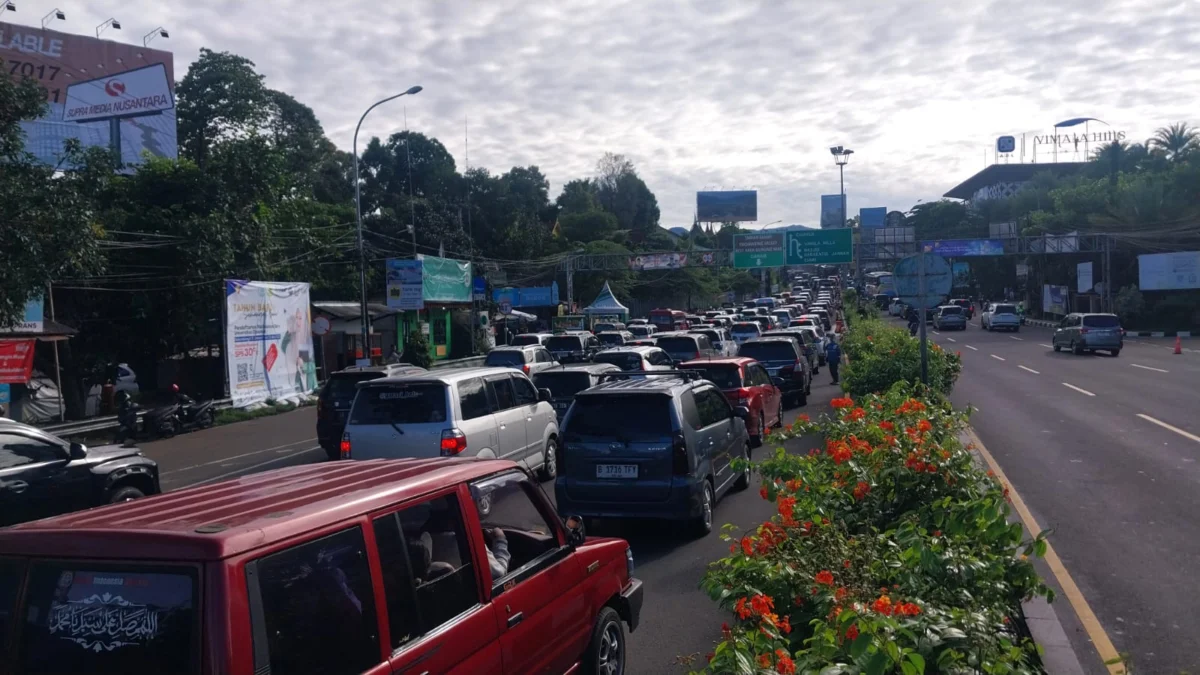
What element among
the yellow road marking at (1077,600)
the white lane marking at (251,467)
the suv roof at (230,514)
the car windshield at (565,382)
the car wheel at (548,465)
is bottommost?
the white lane marking at (251,467)

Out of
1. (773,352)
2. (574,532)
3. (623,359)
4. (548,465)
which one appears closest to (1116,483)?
(548,465)

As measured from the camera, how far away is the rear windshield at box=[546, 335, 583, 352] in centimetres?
2820

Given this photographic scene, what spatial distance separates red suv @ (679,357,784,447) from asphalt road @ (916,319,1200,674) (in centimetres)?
360

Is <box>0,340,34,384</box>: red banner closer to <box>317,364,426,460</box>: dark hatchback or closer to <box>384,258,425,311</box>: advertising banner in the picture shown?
<box>317,364,426,460</box>: dark hatchback

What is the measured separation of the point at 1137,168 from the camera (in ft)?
230

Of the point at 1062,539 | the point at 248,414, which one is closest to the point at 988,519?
the point at 1062,539

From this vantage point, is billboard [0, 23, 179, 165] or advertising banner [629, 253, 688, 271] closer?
billboard [0, 23, 179, 165]

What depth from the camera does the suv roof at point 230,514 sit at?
10.3 ft

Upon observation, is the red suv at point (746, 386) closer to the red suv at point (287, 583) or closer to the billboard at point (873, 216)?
the red suv at point (287, 583)

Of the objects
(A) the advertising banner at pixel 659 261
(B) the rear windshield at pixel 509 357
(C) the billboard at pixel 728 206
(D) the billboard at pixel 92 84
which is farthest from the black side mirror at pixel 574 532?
(C) the billboard at pixel 728 206

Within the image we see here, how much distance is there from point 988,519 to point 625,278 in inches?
2510

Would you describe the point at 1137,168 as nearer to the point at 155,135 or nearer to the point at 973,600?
the point at 155,135

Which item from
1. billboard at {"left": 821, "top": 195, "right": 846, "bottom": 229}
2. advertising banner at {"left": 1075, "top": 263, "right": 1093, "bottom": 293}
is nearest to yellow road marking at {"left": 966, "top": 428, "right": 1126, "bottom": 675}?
advertising banner at {"left": 1075, "top": 263, "right": 1093, "bottom": 293}

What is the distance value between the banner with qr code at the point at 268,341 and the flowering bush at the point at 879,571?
2192cm
